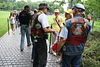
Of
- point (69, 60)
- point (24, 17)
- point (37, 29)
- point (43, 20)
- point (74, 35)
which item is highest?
point (24, 17)

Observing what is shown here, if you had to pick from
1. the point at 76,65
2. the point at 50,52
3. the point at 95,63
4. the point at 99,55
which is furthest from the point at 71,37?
the point at 50,52

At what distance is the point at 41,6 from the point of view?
11.4 feet

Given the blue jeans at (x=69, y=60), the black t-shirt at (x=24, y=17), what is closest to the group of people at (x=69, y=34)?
the blue jeans at (x=69, y=60)

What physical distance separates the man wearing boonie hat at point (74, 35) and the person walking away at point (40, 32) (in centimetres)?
75

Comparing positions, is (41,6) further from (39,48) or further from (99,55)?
(99,55)

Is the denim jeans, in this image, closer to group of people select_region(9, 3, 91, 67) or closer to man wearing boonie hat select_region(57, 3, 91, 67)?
group of people select_region(9, 3, 91, 67)

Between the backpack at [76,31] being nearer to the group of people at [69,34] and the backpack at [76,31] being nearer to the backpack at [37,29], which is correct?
the group of people at [69,34]

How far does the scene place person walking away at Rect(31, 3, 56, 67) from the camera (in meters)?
3.27

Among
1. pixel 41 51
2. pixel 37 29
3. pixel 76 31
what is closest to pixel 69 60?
pixel 76 31

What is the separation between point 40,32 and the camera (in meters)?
3.40

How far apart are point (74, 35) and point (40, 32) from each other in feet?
3.68

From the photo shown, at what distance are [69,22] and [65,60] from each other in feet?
3.21

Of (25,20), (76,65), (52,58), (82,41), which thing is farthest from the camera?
(25,20)

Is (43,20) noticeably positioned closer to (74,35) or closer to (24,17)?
(74,35)
